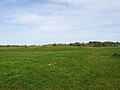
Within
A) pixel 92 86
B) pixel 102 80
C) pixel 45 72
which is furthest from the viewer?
pixel 45 72

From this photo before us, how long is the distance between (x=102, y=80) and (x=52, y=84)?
133 inches

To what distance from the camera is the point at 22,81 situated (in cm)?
1830

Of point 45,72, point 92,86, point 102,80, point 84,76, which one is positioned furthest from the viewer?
point 45,72

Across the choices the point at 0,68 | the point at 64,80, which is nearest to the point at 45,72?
the point at 64,80

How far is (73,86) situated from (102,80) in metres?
2.43

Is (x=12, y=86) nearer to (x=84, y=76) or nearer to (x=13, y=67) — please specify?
(x=84, y=76)

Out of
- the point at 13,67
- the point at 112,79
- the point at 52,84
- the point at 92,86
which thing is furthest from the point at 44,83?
the point at 13,67

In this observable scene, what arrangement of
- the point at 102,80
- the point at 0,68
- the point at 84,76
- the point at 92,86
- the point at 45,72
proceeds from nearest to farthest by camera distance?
1. the point at 92,86
2. the point at 102,80
3. the point at 84,76
4. the point at 45,72
5. the point at 0,68

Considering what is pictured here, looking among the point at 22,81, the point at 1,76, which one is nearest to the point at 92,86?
the point at 22,81

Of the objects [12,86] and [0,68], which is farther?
[0,68]

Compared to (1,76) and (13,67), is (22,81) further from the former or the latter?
(13,67)

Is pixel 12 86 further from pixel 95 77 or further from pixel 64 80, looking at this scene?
pixel 95 77

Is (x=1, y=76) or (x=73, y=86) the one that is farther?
(x=1, y=76)

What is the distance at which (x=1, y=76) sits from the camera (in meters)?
20.0
